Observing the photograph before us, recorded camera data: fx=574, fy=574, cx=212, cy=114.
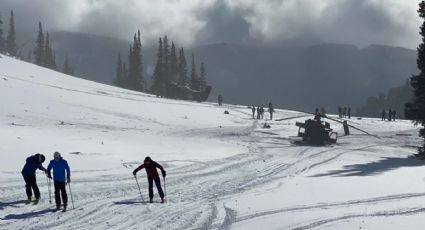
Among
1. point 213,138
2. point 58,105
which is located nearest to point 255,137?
point 213,138

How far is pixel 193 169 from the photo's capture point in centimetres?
3022

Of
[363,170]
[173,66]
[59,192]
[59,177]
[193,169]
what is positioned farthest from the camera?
[173,66]

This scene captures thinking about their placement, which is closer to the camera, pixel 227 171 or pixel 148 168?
pixel 148 168

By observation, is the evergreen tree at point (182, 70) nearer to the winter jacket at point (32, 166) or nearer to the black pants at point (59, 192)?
the winter jacket at point (32, 166)

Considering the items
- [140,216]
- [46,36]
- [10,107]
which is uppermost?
[46,36]

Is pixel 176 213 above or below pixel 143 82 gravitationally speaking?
below

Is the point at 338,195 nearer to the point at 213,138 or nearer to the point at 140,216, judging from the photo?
the point at 140,216

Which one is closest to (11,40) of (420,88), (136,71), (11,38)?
(11,38)

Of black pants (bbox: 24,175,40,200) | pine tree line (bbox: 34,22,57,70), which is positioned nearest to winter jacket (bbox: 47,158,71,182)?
black pants (bbox: 24,175,40,200)

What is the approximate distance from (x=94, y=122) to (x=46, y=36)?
111544 millimetres

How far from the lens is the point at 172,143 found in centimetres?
4259

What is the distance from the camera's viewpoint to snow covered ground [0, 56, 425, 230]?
17.1 meters

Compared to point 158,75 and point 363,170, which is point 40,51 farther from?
point 363,170

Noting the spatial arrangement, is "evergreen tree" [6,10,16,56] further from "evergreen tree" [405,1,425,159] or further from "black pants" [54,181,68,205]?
"black pants" [54,181,68,205]
